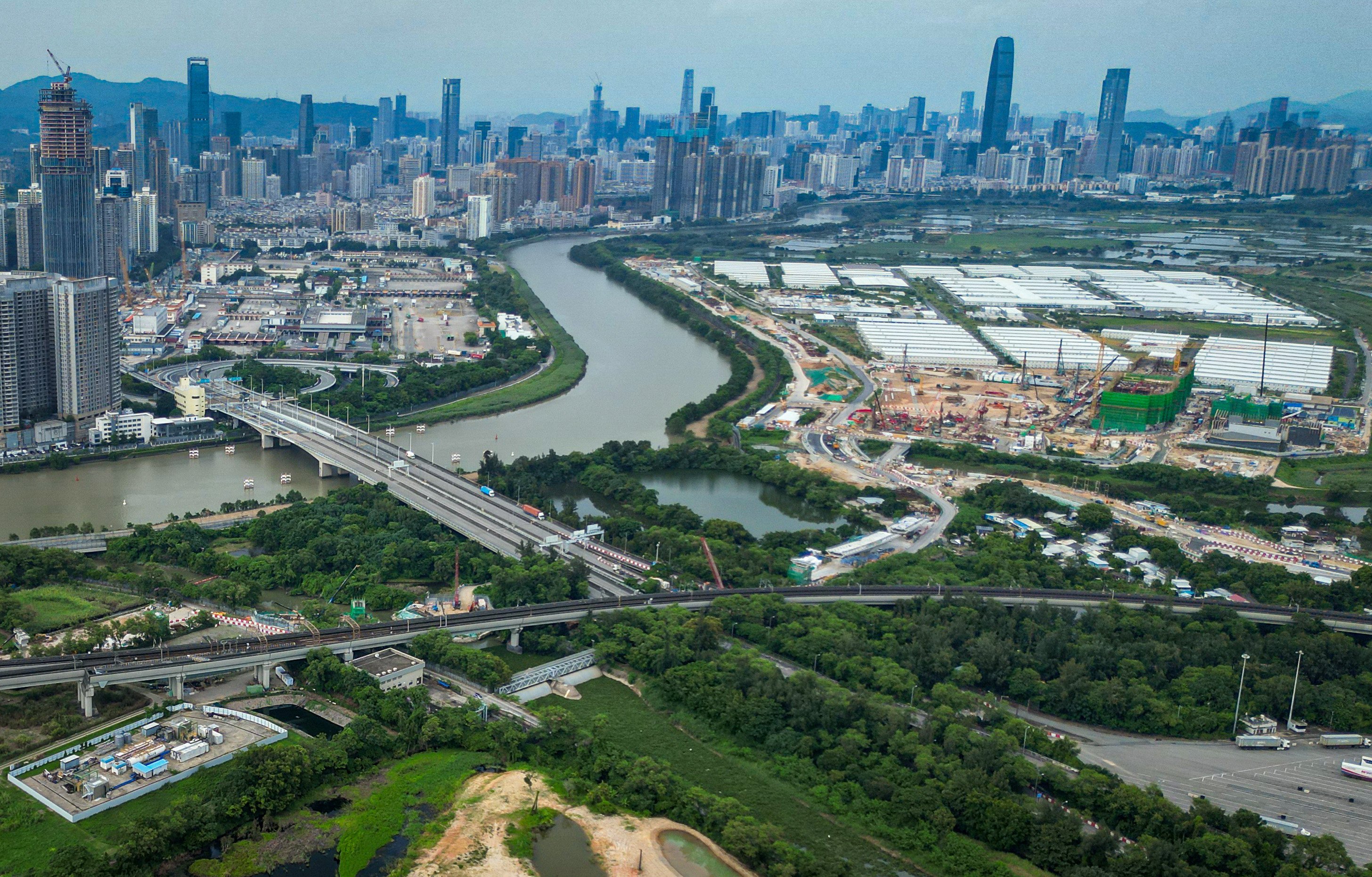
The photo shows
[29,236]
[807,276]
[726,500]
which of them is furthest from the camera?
[807,276]

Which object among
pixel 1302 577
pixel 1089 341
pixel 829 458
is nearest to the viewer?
pixel 1302 577

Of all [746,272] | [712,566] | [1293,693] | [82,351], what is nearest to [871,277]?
[746,272]

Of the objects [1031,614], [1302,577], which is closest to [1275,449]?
[1302,577]

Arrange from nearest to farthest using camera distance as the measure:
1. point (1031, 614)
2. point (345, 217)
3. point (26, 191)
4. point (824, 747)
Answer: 1. point (824, 747)
2. point (1031, 614)
3. point (26, 191)
4. point (345, 217)

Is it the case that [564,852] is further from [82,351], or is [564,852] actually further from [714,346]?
[714,346]

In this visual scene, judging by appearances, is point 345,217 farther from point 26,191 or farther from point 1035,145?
point 1035,145

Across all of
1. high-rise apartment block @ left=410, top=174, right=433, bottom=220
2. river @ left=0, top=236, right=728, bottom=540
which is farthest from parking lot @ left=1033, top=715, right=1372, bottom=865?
high-rise apartment block @ left=410, top=174, right=433, bottom=220

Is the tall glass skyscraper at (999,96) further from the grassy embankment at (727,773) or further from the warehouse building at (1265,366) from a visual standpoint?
the grassy embankment at (727,773)
